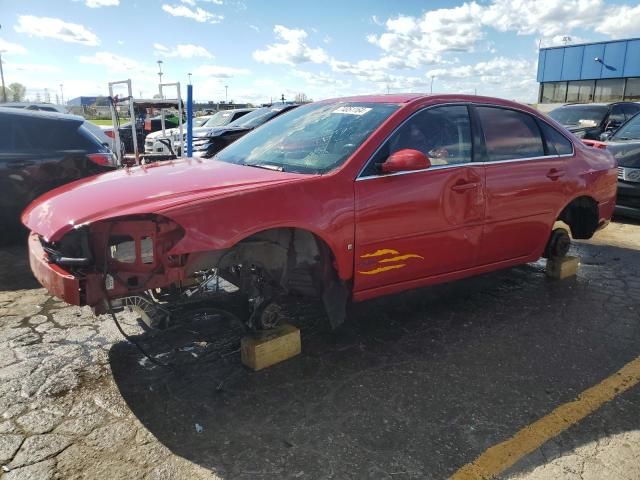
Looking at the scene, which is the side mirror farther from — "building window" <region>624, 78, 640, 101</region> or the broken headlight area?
"building window" <region>624, 78, 640, 101</region>

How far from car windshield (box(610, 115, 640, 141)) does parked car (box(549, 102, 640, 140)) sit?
2227 mm

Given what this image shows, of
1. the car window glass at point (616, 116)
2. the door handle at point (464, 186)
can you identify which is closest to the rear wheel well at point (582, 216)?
the door handle at point (464, 186)

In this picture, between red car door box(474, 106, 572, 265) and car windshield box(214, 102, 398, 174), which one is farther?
red car door box(474, 106, 572, 265)

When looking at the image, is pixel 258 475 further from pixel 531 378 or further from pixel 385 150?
pixel 385 150

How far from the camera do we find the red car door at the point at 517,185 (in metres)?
4.02

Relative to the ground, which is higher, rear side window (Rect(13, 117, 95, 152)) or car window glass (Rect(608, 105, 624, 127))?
car window glass (Rect(608, 105, 624, 127))

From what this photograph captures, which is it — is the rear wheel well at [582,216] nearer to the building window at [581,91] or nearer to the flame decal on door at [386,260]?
the flame decal on door at [386,260]

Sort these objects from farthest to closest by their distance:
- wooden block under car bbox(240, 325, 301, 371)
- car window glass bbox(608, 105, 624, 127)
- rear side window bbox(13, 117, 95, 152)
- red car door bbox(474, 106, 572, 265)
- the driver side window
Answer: car window glass bbox(608, 105, 624, 127)
rear side window bbox(13, 117, 95, 152)
red car door bbox(474, 106, 572, 265)
the driver side window
wooden block under car bbox(240, 325, 301, 371)

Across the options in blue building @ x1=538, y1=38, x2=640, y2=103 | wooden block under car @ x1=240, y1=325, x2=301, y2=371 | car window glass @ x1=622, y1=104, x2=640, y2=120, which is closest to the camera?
wooden block under car @ x1=240, y1=325, x2=301, y2=371

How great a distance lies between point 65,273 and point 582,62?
44.2 m

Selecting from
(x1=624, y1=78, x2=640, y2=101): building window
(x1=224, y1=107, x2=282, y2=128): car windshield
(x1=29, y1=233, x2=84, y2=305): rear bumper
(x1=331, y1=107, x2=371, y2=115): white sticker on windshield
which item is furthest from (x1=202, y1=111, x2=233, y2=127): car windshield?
(x1=624, y1=78, x2=640, y2=101): building window

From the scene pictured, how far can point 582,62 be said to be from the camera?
128 feet

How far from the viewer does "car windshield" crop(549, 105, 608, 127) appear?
37.3 ft

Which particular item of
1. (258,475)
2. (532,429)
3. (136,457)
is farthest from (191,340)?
(532,429)
